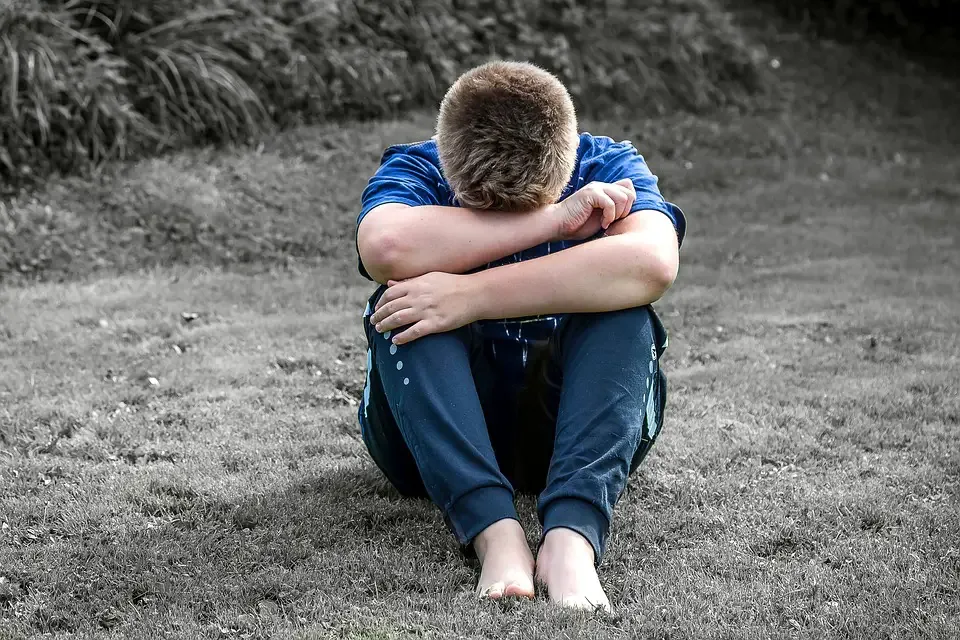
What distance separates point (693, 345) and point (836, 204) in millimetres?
3226

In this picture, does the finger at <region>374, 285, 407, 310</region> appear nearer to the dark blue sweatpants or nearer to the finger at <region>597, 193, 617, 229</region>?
A: the dark blue sweatpants

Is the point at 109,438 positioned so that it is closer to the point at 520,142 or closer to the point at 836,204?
the point at 520,142

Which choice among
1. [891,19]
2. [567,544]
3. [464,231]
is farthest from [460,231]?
[891,19]

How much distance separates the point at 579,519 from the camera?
2.27m

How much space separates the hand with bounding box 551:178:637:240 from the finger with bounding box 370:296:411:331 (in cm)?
42

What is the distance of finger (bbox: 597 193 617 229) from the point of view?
8.04 feet

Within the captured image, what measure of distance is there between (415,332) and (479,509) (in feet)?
1.41

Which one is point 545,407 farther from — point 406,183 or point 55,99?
point 55,99

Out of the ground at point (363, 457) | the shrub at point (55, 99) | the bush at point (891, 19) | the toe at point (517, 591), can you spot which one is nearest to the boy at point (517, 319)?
the toe at point (517, 591)

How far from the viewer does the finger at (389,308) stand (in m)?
2.40

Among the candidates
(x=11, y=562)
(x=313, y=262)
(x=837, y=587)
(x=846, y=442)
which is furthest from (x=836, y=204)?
(x=11, y=562)

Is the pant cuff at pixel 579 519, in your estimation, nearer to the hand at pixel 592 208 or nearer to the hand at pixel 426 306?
the hand at pixel 426 306

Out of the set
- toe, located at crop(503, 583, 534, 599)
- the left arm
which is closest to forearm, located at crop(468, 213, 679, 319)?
the left arm

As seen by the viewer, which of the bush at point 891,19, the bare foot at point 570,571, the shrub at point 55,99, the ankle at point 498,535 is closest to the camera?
the bare foot at point 570,571
